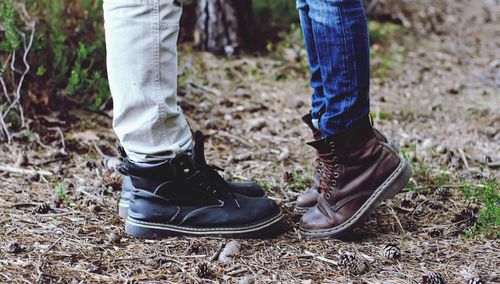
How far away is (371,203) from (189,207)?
60 centimetres

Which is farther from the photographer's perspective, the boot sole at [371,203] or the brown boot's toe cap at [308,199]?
the brown boot's toe cap at [308,199]

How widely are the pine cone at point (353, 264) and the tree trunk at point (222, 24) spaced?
283 cm

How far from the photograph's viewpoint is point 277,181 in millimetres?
2643

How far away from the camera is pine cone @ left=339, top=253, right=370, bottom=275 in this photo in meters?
1.78

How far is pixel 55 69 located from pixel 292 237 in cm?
192

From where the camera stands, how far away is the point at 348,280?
1.74m

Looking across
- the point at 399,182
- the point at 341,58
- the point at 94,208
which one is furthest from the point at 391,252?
the point at 94,208

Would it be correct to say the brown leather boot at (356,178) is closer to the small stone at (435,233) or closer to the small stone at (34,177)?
the small stone at (435,233)

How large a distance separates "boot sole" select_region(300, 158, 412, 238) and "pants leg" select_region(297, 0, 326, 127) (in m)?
0.33

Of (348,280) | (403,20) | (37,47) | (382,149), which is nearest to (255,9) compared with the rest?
(403,20)

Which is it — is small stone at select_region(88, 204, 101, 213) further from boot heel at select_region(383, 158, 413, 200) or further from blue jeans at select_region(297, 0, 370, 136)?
boot heel at select_region(383, 158, 413, 200)

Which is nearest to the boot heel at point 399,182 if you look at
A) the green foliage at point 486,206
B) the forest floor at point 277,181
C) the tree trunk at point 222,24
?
the forest floor at point 277,181

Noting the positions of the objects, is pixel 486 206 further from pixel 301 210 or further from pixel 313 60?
pixel 313 60

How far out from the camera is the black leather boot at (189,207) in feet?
6.50
